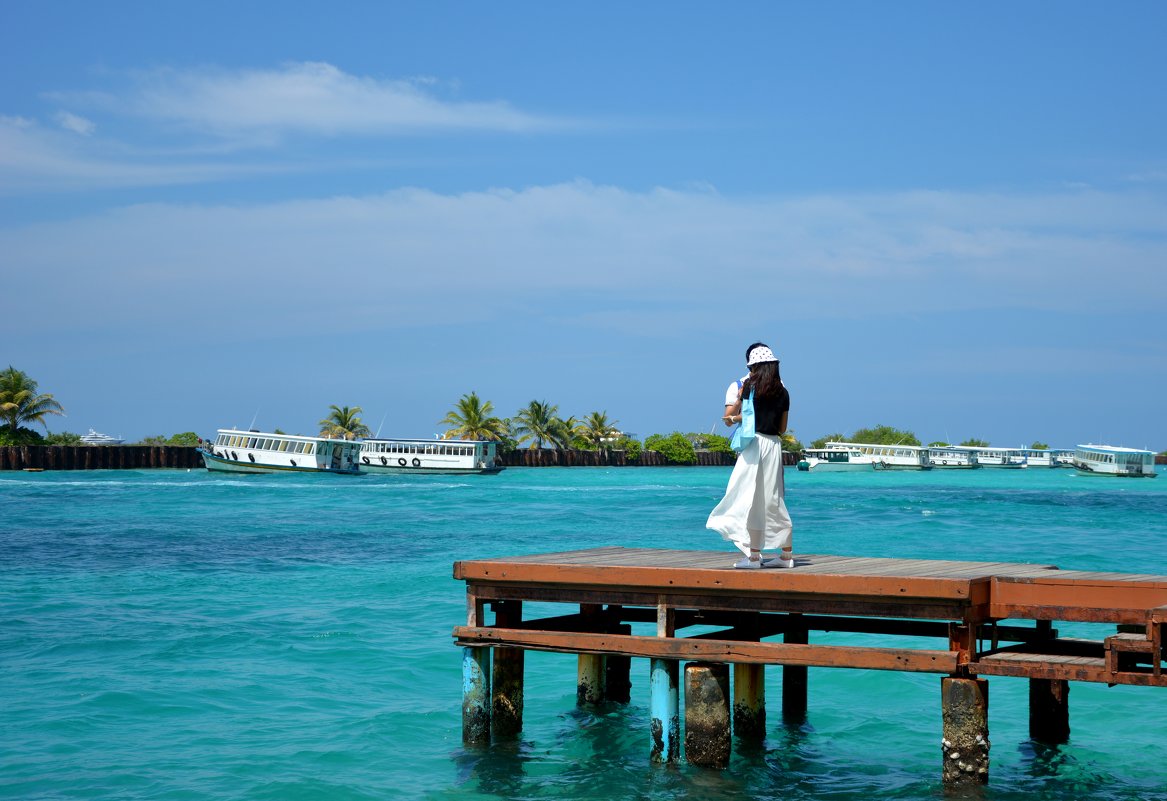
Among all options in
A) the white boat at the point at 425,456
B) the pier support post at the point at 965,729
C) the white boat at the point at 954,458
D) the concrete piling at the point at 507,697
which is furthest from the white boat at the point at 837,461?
the pier support post at the point at 965,729

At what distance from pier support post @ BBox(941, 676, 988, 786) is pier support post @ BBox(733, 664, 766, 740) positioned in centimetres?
263

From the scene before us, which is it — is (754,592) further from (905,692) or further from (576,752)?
(905,692)

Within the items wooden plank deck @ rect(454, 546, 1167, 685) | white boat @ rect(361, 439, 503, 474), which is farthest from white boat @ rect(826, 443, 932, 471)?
wooden plank deck @ rect(454, 546, 1167, 685)

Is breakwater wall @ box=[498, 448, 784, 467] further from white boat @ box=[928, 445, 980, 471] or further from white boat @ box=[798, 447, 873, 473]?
white boat @ box=[928, 445, 980, 471]

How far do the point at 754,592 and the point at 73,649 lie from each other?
12.0 m

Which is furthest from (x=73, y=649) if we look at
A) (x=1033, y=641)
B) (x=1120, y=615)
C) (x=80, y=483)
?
(x=80, y=483)

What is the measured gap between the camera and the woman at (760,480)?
9.72 meters

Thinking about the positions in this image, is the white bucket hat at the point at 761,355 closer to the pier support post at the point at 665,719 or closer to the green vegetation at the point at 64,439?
the pier support post at the point at 665,719

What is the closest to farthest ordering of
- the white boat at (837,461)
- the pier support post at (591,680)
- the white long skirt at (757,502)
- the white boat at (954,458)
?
1. the white long skirt at (757,502)
2. the pier support post at (591,680)
3. the white boat at (837,461)
4. the white boat at (954,458)

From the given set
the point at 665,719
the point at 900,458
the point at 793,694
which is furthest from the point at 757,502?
the point at 900,458

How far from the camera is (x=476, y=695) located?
34.7 ft

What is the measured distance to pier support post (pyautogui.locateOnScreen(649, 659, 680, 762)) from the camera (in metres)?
9.72

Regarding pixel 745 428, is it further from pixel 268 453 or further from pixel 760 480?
pixel 268 453

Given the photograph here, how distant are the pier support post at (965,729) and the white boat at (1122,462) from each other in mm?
123222
